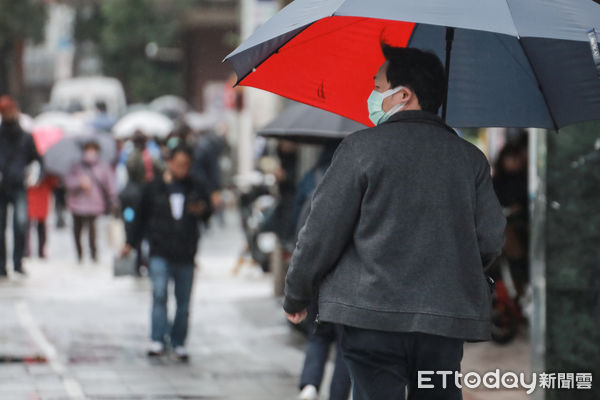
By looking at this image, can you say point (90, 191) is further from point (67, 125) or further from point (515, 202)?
point (515, 202)

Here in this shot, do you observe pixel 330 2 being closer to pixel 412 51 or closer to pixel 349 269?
pixel 412 51

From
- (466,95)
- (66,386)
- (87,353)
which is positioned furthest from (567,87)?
(87,353)

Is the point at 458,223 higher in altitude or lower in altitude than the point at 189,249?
higher

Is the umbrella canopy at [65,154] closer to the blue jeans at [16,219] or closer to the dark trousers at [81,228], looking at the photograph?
the dark trousers at [81,228]

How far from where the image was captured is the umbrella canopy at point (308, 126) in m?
6.79

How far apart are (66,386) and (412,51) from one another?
4361 mm

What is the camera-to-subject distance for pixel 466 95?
191 inches

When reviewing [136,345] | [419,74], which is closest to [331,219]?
[419,74]

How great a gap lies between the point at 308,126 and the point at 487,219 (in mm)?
3271

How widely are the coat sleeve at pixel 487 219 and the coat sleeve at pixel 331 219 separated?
1.40ft

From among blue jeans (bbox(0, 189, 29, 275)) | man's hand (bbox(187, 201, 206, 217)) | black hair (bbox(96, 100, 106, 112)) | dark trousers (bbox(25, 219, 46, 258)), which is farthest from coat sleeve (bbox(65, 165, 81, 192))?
black hair (bbox(96, 100, 106, 112))

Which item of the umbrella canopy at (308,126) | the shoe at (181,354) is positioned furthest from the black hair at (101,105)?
the umbrella canopy at (308,126)

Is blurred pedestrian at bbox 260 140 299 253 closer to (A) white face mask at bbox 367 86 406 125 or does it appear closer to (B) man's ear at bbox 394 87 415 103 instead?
(A) white face mask at bbox 367 86 406 125

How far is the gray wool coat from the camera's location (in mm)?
3758
